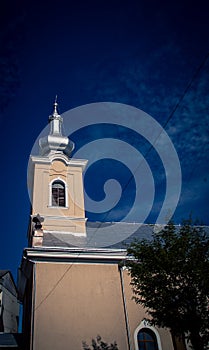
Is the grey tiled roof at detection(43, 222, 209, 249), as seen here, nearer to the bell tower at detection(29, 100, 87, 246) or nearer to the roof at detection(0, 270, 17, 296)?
the bell tower at detection(29, 100, 87, 246)

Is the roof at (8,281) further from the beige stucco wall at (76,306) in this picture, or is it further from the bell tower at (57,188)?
the beige stucco wall at (76,306)

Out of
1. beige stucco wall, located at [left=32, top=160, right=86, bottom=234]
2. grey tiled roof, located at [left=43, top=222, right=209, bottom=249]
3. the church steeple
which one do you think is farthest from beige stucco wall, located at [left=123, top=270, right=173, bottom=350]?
the church steeple

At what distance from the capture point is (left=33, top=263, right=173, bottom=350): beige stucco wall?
13.0 metres

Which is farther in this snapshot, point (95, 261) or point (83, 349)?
point (95, 261)

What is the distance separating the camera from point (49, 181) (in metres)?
21.0

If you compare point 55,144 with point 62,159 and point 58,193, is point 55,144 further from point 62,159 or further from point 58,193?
point 58,193

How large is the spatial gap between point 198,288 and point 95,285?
5982 mm

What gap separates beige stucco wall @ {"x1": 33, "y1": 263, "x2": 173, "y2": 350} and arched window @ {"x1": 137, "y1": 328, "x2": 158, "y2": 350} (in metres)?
0.35

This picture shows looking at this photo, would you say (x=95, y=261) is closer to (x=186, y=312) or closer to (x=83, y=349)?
(x=83, y=349)

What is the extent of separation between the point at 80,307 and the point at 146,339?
312cm

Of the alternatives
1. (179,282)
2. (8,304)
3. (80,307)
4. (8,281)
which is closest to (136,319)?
(80,307)

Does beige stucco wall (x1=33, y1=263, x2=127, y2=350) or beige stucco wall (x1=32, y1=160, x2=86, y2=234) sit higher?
beige stucco wall (x1=32, y1=160, x2=86, y2=234)

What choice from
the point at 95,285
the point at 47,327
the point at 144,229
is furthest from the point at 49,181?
the point at 47,327

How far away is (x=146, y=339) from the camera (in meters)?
13.7
